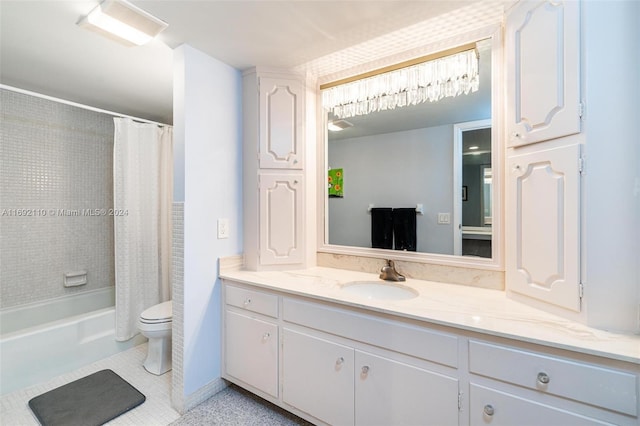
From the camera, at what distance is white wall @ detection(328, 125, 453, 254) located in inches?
67.3

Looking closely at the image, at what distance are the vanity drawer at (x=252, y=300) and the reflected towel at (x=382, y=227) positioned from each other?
79 cm

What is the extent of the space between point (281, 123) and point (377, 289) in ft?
4.31

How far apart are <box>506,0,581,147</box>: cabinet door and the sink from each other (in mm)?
975

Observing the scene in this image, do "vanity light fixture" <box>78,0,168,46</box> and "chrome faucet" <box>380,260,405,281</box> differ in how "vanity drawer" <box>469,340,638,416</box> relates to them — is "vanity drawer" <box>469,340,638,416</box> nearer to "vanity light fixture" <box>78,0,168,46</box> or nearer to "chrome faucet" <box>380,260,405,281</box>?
"chrome faucet" <box>380,260,405,281</box>

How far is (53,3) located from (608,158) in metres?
2.50

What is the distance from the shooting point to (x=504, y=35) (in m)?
1.48

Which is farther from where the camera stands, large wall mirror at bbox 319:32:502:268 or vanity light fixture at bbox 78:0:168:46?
large wall mirror at bbox 319:32:502:268

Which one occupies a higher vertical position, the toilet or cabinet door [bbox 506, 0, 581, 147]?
cabinet door [bbox 506, 0, 581, 147]

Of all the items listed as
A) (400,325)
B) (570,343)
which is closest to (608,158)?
(570,343)

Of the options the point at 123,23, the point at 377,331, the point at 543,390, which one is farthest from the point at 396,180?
the point at 123,23

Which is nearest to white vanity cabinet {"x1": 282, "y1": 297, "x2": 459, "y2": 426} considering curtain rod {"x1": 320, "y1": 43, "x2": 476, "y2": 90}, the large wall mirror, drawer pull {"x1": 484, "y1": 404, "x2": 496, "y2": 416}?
drawer pull {"x1": 484, "y1": 404, "x2": 496, "y2": 416}

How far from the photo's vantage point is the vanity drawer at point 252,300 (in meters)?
1.64

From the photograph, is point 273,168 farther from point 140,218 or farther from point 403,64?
point 140,218

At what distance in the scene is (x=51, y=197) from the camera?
252 centimetres
